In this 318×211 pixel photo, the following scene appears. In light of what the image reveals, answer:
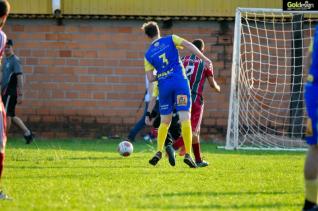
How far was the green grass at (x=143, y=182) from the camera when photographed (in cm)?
823

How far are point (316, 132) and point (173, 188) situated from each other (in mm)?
2488

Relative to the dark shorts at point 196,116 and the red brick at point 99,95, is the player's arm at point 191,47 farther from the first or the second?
the red brick at point 99,95

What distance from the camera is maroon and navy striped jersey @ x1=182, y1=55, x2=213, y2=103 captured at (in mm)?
13531

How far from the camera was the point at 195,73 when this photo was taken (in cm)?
1358

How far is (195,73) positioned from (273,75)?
23.1 ft

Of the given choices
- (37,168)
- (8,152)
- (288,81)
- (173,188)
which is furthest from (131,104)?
(173,188)

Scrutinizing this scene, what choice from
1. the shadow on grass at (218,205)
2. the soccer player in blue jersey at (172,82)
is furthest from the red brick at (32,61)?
the shadow on grass at (218,205)

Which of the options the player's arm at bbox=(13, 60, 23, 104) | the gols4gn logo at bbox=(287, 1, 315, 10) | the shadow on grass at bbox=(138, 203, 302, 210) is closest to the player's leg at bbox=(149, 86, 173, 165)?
the shadow on grass at bbox=(138, 203, 302, 210)

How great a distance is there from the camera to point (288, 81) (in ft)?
66.1

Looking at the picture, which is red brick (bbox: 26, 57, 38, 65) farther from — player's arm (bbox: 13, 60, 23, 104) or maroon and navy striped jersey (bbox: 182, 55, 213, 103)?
maroon and navy striped jersey (bbox: 182, 55, 213, 103)

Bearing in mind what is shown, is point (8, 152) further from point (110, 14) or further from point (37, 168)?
point (110, 14)

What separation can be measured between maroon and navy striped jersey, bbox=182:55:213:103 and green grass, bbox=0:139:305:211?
115 centimetres

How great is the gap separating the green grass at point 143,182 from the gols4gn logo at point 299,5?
4.14 m

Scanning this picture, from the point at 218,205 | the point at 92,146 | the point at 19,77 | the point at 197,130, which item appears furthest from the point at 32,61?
the point at 218,205
